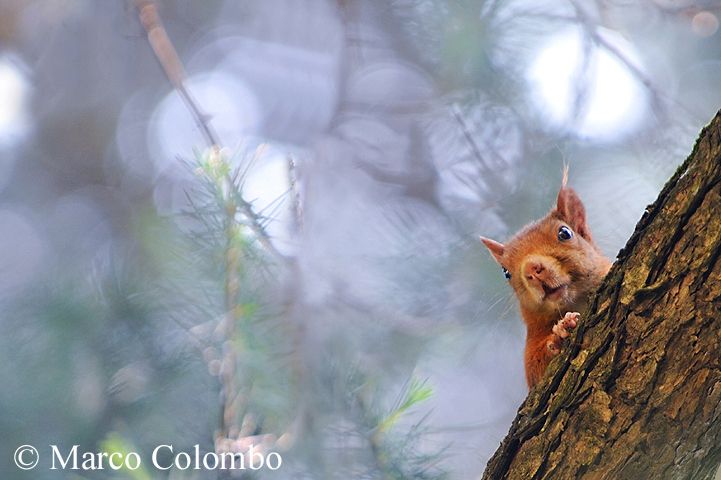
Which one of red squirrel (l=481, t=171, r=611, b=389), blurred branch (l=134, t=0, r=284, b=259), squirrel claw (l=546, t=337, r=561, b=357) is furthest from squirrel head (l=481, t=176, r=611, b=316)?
blurred branch (l=134, t=0, r=284, b=259)

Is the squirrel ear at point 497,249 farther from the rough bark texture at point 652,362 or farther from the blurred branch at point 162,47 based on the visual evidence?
the blurred branch at point 162,47

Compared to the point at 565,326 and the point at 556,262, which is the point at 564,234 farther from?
the point at 565,326

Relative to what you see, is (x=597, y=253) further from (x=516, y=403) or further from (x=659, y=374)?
(x=516, y=403)

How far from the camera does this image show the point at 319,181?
10.0 ft

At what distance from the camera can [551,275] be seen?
1470 mm

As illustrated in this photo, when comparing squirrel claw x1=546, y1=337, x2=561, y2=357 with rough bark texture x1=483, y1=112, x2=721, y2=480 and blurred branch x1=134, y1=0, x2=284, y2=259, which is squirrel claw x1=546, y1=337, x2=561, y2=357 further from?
blurred branch x1=134, y1=0, x2=284, y2=259

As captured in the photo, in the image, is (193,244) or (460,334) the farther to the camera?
(460,334)

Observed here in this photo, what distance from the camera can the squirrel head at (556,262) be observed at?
4.83 ft

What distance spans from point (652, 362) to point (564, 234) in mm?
653

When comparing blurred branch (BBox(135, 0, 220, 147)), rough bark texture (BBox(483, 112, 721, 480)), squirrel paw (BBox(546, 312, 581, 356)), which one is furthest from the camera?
blurred branch (BBox(135, 0, 220, 147))

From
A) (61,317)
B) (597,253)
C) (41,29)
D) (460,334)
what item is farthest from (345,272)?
(41,29)

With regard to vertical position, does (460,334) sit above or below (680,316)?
above

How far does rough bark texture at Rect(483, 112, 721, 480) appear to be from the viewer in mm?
861

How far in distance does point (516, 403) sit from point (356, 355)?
2.50 ft
